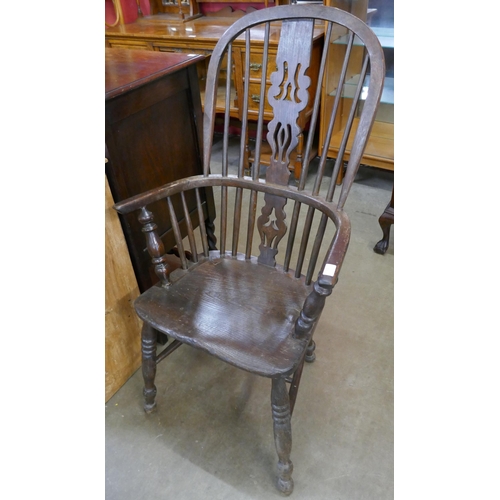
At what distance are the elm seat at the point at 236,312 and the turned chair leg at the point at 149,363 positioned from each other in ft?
0.40

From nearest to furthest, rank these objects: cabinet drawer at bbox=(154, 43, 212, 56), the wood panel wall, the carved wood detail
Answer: the carved wood detail → the wood panel wall → cabinet drawer at bbox=(154, 43, 212, 56)

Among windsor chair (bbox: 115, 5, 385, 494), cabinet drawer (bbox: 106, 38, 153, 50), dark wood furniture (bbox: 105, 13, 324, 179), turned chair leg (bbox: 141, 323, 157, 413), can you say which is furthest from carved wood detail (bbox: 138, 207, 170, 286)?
cabinet drawer (bbox: 106, 38, 153, 50)

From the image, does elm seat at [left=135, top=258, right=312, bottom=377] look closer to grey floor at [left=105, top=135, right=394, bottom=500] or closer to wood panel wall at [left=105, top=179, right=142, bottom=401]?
wood panel wall at [left=105, top=179, right=142, bottom=401]

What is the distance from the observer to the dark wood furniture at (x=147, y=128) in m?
1.22

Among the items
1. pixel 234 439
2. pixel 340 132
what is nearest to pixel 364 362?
pixel 234 439

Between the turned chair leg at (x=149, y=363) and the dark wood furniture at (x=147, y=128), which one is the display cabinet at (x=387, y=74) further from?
the turned chair leg at (x=149, y=363)

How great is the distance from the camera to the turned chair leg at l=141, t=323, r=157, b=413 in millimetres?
1215

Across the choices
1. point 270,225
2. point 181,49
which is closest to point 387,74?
point 181,49

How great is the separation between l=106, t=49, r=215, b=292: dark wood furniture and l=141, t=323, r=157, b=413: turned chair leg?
275 millimetres

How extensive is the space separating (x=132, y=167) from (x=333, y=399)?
42.0 inches

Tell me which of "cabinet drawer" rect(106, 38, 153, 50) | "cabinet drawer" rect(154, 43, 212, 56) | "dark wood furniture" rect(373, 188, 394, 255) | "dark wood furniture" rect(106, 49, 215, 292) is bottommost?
"dark wood furniture" rect(373, 188, 394, 255)

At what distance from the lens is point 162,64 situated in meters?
1.37

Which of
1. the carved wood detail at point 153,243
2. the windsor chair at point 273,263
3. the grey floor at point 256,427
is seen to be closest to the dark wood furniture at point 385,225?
the grey floor at point 256,427

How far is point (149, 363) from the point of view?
127cm
